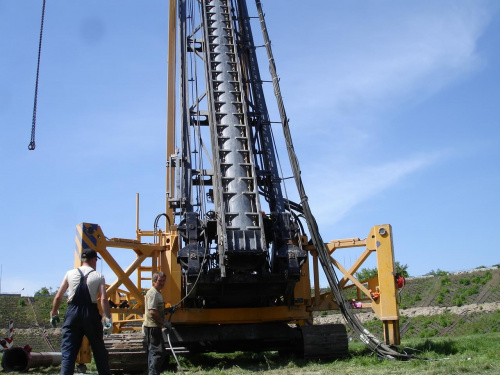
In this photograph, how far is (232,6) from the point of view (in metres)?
14.0

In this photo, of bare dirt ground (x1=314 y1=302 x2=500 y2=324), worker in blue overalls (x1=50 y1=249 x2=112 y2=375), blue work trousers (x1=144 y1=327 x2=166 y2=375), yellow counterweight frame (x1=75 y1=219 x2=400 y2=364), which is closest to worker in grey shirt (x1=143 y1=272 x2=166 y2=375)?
blue work trousers (x1=144 y1=327 x2=166 y2=375)

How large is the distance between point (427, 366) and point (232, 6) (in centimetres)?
911

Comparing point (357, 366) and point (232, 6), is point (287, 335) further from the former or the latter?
point (232, 6)

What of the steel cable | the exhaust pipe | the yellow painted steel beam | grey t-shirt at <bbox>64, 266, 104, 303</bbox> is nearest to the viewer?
grey t-shirt at <bbox>64, 266, 104, 303</bbox>

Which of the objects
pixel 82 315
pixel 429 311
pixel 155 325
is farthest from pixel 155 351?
pixel 429 311

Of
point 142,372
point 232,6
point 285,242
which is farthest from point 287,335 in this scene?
point 232,6

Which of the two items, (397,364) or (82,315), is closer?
(82,315)

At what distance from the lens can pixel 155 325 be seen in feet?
27.0

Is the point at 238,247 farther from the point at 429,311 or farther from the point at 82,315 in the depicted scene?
the point at 429,311

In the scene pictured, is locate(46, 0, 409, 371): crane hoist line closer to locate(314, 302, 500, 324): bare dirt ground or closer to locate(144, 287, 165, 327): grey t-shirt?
locate(144, 287, 165, 327): grey t-shirt

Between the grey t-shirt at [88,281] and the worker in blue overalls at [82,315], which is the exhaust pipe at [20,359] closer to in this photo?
the worker in blue overalls at [82,315]

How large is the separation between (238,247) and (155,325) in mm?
2490

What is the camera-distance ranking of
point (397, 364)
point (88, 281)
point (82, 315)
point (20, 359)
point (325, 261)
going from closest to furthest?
point (82, 315) → point (88, 281) → point (397, 364) → point (20, 359) → point (325, 261)

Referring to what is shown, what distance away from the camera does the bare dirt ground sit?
30.7 meters
